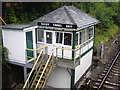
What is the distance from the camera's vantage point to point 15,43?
34.4 feet

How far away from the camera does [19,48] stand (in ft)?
34.2

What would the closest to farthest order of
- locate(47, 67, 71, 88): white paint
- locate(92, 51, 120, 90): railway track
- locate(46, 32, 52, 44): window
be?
locate(47, 67, 71, 88): white paint → locate(46, 32, 52, 44): window → locate(92, 51, 120, 90): railway track

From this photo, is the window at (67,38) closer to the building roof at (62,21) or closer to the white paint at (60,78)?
the building roof at (62,21)

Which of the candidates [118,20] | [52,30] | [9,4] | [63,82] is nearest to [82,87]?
[63,82]

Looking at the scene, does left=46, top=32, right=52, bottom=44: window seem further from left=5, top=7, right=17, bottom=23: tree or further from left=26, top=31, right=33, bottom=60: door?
left=5, top=7, right=17, bottom=23: tree

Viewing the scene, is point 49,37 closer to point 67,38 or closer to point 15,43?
point 67,38

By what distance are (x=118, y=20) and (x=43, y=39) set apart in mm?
28390

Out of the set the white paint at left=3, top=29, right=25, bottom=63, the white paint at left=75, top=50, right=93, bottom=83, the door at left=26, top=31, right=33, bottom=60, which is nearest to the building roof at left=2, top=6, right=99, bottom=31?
the white paint at left=3, top=29, right=25, bottom=63

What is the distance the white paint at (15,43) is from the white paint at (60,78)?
246 cm

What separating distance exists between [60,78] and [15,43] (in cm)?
382

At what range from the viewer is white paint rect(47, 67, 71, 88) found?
11016 mm

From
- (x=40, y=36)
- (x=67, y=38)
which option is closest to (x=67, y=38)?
(x=67, y=38)

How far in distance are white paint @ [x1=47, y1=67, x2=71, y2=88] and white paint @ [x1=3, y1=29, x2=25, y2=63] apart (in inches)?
96.7

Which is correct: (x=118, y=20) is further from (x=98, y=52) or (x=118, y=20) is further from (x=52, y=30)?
(x=52, y=30)
